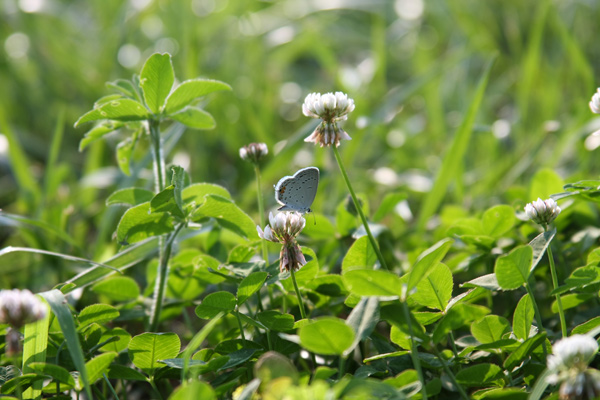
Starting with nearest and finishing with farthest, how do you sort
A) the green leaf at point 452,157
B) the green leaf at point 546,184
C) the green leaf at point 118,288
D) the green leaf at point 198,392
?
the green leaf at point 198,392, the green leaf at point 118,288, the green leaf at point 546,184, the green leaf at point 452,157

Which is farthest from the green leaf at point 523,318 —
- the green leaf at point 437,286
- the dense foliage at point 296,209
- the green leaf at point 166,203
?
the green leaf at point 166,203

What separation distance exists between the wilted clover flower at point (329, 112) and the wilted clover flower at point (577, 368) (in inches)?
21.3

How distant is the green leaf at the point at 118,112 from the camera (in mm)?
1291

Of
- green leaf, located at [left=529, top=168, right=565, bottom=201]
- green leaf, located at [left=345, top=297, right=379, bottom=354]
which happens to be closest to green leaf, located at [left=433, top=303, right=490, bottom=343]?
green leaf, located at [left=345, top=297, right=379, bottom=354]

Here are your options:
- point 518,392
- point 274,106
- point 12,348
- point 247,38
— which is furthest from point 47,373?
point 247,38

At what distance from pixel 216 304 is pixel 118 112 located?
18.6 inches

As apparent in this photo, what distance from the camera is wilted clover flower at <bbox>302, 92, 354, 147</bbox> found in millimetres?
1195

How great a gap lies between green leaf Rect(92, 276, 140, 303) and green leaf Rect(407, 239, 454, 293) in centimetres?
75

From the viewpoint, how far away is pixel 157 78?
1328 mm

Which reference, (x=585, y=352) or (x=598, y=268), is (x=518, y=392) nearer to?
(x=585, y=352)

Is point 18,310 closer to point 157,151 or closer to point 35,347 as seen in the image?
point 35,347

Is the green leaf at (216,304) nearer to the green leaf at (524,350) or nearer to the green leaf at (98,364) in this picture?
the green leaf at (98,364)

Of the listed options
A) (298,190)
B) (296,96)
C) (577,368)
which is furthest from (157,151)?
(296,96)

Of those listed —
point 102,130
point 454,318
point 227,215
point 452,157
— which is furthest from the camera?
point 452,157
